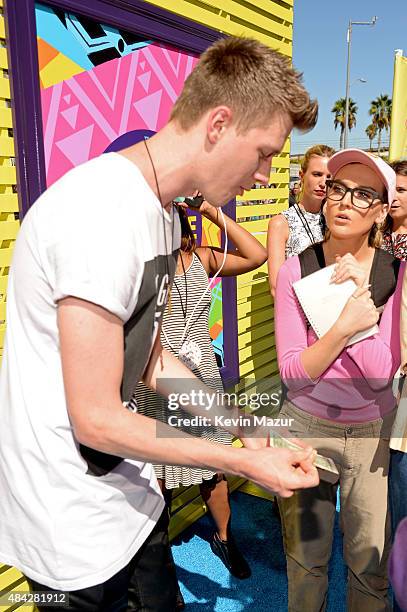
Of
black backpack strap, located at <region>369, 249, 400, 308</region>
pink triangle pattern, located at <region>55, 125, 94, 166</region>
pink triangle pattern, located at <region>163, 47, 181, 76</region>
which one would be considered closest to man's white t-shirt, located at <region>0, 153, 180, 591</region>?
black backpack strap, located at <region>369, 249, 400, 308</region>

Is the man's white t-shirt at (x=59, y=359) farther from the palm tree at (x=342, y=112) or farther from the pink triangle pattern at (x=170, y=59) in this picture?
the palm tree at (x=342, y=112)

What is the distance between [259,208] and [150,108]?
59.1 inches

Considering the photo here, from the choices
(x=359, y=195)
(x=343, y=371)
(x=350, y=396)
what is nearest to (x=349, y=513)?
(x=350, y=396)

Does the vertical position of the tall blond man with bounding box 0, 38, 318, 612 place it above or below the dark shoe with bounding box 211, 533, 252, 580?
above

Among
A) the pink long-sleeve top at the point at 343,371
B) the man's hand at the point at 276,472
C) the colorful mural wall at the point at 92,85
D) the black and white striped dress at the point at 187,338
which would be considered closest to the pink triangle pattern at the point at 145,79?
the colorful mural wall at the point at 92,85

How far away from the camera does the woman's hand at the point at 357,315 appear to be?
6.23 ft

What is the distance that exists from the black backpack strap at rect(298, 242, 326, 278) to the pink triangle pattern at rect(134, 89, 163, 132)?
1.30 m

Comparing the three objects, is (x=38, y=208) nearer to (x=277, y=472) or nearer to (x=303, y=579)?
(x=277, y=472)

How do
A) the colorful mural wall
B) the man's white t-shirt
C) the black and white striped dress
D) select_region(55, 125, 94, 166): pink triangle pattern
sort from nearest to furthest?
the man's white t-shirt → the colorful mural wall → select_region(55, 125, 94, 166): pink triangle pattern → the black and white striped dress

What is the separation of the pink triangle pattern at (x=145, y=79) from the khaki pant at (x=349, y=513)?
6.29 ft

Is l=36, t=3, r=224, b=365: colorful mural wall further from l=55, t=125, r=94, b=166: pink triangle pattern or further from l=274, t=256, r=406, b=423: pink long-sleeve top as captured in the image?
l=274, t=256, r=406, b=423: pink long-sleeve top

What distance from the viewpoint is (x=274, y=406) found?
4.62m

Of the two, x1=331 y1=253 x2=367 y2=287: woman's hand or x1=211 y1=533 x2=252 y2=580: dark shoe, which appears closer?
x1=331 y1=253 x2=367 y2=287: woman's hand

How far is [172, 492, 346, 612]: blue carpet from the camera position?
116 inches
